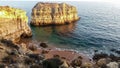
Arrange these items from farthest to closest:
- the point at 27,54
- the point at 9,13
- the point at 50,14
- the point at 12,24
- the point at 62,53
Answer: the point at 50,14, the point at 12,24, the point at 9,13, the point at 62,53, the point at 27,54

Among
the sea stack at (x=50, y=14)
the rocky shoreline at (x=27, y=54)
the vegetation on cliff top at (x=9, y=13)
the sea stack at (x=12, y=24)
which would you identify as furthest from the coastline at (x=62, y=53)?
the sea stack at (x=50, y=14)

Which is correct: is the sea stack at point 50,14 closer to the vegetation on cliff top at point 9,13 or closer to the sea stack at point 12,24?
the sea stack at point 12,24

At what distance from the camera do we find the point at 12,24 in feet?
223

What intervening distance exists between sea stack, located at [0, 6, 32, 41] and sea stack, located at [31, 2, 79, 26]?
76.5ft

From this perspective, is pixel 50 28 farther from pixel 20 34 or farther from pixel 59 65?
pixel 59 65

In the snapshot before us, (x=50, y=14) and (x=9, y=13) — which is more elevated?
(x=9, y=13)

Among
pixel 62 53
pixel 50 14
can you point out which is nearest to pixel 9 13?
pixel 62 53

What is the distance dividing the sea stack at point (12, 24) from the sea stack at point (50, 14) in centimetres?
2333

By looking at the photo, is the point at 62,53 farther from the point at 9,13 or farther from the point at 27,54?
the point at 9,13

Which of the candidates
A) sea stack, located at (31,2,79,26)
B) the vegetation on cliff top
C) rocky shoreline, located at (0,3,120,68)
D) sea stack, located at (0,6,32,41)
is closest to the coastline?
rocky shoreline, located at (0,3,120,68)

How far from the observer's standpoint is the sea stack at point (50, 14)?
98.3 m

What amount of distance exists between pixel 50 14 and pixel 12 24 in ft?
Answer: 113

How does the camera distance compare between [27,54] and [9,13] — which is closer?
[27,54]

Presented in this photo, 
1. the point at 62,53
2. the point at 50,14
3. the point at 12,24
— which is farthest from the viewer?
the point at 50,14
